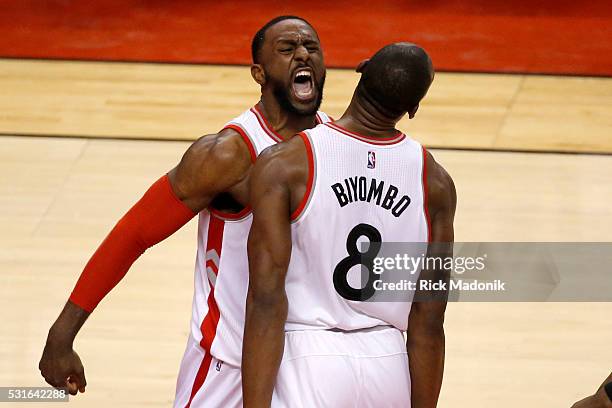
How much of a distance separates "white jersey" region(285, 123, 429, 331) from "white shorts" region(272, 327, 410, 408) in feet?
0.11

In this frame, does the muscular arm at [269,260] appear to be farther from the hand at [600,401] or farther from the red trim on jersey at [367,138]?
the hand at [600,401]

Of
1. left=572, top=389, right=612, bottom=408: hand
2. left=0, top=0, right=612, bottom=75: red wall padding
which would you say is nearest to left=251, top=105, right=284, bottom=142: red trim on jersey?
left=572, top=389, right=612, bottom=408: hand

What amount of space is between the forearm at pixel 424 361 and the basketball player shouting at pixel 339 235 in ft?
0.07

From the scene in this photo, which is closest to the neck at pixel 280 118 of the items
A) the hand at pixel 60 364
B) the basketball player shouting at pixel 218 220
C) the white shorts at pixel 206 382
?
the basketball player shouting at pixel 218 220

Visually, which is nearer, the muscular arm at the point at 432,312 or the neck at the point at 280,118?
the muscular arm at the point at 432,312

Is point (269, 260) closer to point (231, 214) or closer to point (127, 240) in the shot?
point (231, 214)

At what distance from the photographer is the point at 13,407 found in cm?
452

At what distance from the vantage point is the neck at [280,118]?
328cm

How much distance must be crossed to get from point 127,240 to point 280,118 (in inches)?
19.7

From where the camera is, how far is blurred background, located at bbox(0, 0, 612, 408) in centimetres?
487

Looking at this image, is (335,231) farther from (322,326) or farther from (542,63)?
(542,63)

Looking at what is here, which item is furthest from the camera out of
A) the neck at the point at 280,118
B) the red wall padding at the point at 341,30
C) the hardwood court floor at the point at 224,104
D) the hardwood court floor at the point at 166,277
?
the red wall padding at the point at 341,30

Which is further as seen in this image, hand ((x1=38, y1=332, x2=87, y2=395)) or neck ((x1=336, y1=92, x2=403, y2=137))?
hand ((x1=38, y1=332, x2=87, y2=395))

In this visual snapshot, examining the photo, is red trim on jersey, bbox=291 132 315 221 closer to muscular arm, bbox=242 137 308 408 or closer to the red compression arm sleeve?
muscular arm, bbox=242 137 308 408
